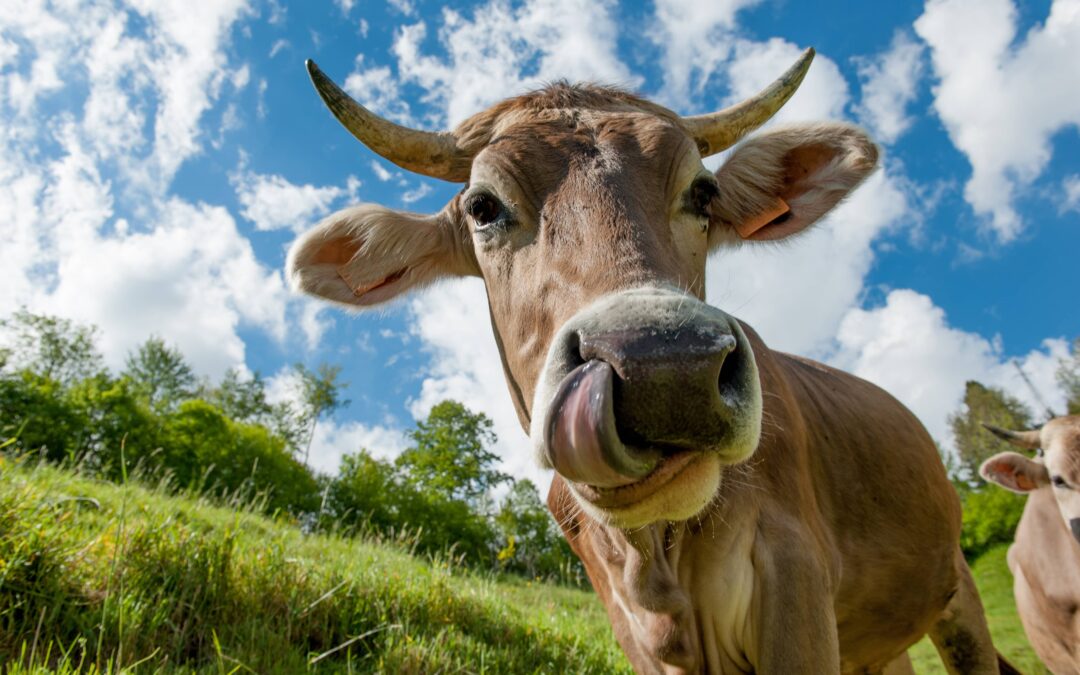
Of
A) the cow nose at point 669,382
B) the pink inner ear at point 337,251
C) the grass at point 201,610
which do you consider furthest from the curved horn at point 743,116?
the grass at point 201,610

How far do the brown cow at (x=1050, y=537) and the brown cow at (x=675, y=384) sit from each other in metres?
3.00

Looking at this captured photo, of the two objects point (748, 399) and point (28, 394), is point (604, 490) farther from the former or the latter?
point (28, 394)

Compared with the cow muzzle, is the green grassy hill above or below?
below

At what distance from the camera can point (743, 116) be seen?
3.43 m

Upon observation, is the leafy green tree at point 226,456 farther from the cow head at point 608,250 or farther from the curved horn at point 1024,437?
the cow head at point 608,250

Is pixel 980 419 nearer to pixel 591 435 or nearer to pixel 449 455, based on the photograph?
pixel 449 455

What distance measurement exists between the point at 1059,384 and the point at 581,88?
56.8 metres

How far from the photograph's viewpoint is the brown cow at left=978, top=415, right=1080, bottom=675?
22.1 ft

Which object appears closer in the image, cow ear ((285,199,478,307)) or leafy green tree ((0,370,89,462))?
cow ear ((285,199,478,307))

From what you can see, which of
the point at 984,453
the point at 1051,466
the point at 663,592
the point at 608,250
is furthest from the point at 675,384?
the point at 984,453

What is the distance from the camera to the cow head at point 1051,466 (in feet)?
22.0

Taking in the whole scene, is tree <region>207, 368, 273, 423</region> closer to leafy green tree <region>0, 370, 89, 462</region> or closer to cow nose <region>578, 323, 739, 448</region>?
leafy green tree <region>0, 370, 89, 462</region>

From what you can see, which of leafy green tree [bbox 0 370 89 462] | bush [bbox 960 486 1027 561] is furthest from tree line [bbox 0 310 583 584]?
bush [bbox 960 486 1027 561]

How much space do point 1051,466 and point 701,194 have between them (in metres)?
6.55
